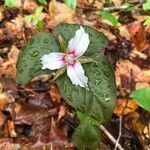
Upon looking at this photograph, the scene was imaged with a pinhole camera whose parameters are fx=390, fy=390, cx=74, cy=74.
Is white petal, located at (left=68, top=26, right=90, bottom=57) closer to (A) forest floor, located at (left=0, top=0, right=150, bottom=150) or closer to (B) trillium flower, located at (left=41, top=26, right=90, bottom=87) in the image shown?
(B) trillium flower, located at (left=41, top=26, right=90, bottom=87)

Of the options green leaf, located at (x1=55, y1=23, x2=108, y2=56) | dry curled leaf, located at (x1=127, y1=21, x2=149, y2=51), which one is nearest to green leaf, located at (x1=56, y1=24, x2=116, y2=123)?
green leaf, located at (x1=55, y1=23, x2=108, y2=56)

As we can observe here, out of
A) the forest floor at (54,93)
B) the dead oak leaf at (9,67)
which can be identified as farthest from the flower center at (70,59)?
the dead oak leaf at (9,67)

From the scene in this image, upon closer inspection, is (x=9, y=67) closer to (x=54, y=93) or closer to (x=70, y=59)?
(x=54, y=93)

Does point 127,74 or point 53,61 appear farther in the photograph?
point 127,74

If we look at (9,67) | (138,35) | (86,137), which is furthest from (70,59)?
(138,35)

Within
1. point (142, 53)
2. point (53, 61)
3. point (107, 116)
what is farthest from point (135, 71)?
point (53, 61)
